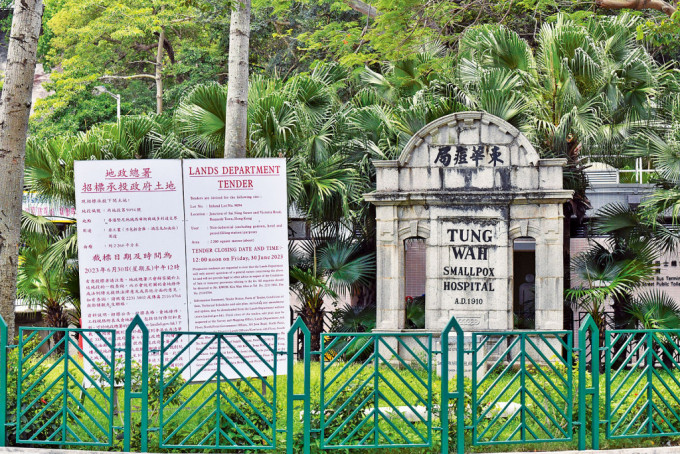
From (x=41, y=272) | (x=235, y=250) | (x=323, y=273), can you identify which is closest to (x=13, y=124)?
(x=235, y=250)

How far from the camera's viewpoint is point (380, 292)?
479 inches

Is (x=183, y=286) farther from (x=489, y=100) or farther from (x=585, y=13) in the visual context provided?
(x=585, y=13)

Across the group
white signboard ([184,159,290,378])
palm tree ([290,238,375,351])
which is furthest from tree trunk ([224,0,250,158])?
palm tree ([290,238,375,351])

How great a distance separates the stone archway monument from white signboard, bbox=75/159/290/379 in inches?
168

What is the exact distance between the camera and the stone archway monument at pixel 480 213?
11633 millimetres

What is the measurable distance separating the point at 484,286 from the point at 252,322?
480cm

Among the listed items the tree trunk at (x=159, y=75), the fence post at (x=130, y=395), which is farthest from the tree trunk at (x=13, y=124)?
the tree trunk at (x=159, y=75)

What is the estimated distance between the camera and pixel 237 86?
10711 mm

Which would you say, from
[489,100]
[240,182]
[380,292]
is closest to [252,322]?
[240,182]

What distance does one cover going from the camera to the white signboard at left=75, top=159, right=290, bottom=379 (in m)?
7.67

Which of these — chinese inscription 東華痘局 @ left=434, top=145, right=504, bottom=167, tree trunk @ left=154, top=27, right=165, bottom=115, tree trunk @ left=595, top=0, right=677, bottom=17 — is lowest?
chinese inscription 東華痘局 @ left=434, top=145, right=504, bottom=167

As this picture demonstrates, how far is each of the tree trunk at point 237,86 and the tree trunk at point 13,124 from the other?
300 cm

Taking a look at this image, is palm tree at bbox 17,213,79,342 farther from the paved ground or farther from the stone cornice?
the paved ground

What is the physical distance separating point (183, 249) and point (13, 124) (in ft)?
7.02
